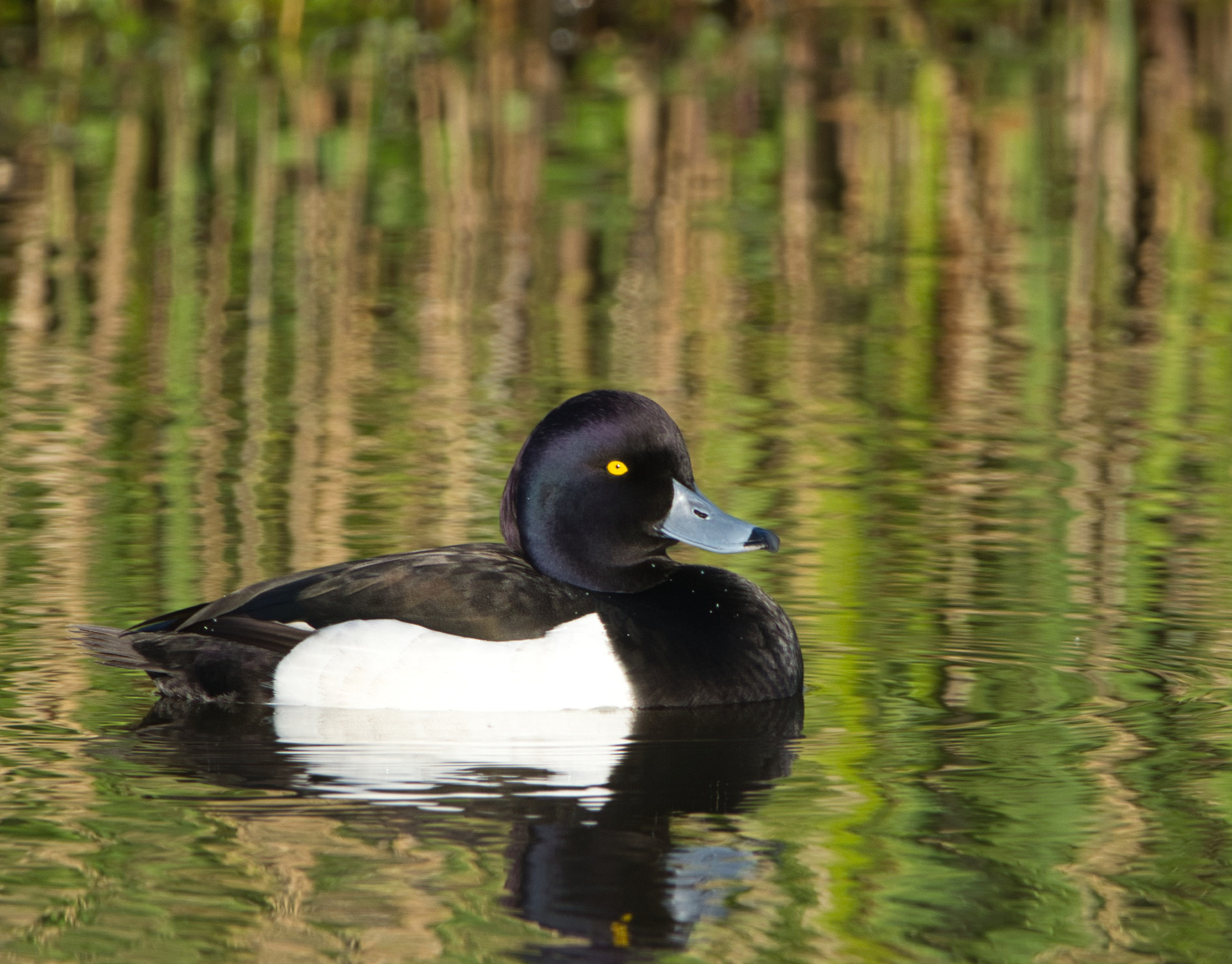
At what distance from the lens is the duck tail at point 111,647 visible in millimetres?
5090

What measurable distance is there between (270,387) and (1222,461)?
3755 mm

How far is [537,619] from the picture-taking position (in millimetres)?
4992

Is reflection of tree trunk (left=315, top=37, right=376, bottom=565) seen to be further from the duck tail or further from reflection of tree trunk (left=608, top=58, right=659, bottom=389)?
the duck tail

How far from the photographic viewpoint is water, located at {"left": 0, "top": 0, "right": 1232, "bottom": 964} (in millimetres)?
3904

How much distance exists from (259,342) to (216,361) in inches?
17.2

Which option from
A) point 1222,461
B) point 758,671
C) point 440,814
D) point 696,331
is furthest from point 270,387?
point 440,814

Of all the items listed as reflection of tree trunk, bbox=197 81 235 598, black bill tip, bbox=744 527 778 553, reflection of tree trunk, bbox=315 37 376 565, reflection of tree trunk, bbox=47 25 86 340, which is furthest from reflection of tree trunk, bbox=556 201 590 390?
black bill tip, bbox=744 527 778 553

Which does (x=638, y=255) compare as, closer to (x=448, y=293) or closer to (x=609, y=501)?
(x=448, y=293)

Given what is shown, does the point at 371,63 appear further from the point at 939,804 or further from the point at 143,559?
the point at 939,804

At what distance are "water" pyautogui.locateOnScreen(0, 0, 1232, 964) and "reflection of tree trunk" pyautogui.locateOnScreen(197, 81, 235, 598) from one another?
0.04m

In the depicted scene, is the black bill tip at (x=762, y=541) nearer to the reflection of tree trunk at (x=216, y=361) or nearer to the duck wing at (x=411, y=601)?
the duck wing at (x=411, y=601)

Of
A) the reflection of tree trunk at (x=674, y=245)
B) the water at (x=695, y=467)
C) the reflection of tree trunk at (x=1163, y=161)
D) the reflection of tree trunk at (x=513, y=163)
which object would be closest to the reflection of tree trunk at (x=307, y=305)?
the water at (x=695, y=467)

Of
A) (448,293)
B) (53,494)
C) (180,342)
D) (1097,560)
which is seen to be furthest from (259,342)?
(1097,560)

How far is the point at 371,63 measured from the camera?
20578 millimetres
